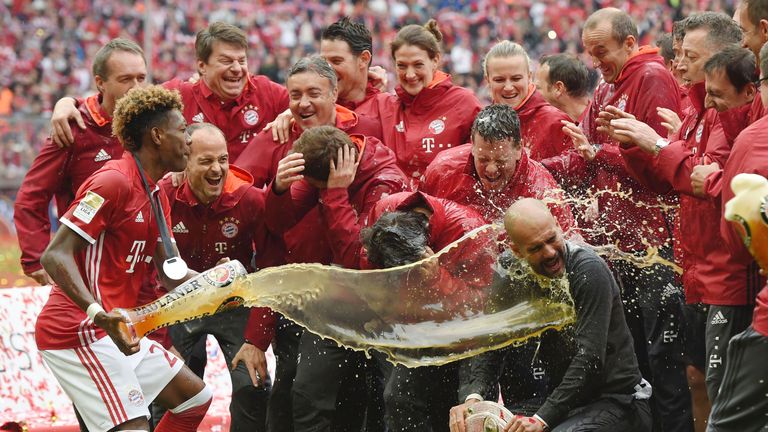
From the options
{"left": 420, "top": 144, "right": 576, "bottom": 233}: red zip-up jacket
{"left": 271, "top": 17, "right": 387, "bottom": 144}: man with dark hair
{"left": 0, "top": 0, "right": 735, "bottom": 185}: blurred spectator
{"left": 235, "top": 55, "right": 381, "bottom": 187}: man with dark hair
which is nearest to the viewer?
{"left": 420, "top": 144, "right": 576, "bottom": 233}: red zip-up jacket

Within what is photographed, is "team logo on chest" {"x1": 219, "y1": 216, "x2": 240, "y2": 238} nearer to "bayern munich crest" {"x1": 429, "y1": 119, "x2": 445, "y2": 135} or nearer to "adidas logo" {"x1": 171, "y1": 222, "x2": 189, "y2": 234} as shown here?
"adidas logo" {"x1": 171, "y1": 222, "x2": 189, "y2": 234}

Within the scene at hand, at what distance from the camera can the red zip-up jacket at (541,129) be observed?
7539 mm

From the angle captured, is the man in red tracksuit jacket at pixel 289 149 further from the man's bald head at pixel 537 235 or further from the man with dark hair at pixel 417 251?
the man's bald head at pixel 537 235

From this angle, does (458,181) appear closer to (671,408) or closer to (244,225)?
(244,225)

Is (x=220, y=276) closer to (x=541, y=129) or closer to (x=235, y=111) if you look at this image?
(x=235, y=111)

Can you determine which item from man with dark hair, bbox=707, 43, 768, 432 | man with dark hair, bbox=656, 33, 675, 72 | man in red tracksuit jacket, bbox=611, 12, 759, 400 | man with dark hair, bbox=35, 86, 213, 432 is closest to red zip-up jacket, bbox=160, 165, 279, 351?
man with dark hair, bbox=35, 86, 213, 432

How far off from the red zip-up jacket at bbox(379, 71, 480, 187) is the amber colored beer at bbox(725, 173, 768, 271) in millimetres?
3069

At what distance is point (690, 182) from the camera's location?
20.2 feet

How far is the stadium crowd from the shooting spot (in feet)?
19.2

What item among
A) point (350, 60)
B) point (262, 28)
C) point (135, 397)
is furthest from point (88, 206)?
point (262, 28)

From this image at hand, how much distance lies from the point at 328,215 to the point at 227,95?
194cm

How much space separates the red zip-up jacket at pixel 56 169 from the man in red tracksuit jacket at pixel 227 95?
37cm

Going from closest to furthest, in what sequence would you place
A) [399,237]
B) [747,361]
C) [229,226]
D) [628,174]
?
[747,361], [399,237], [628,174], [229,226]

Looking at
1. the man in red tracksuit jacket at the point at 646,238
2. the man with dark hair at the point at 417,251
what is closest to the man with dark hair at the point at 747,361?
the man with dark hair at the point at 417,251
